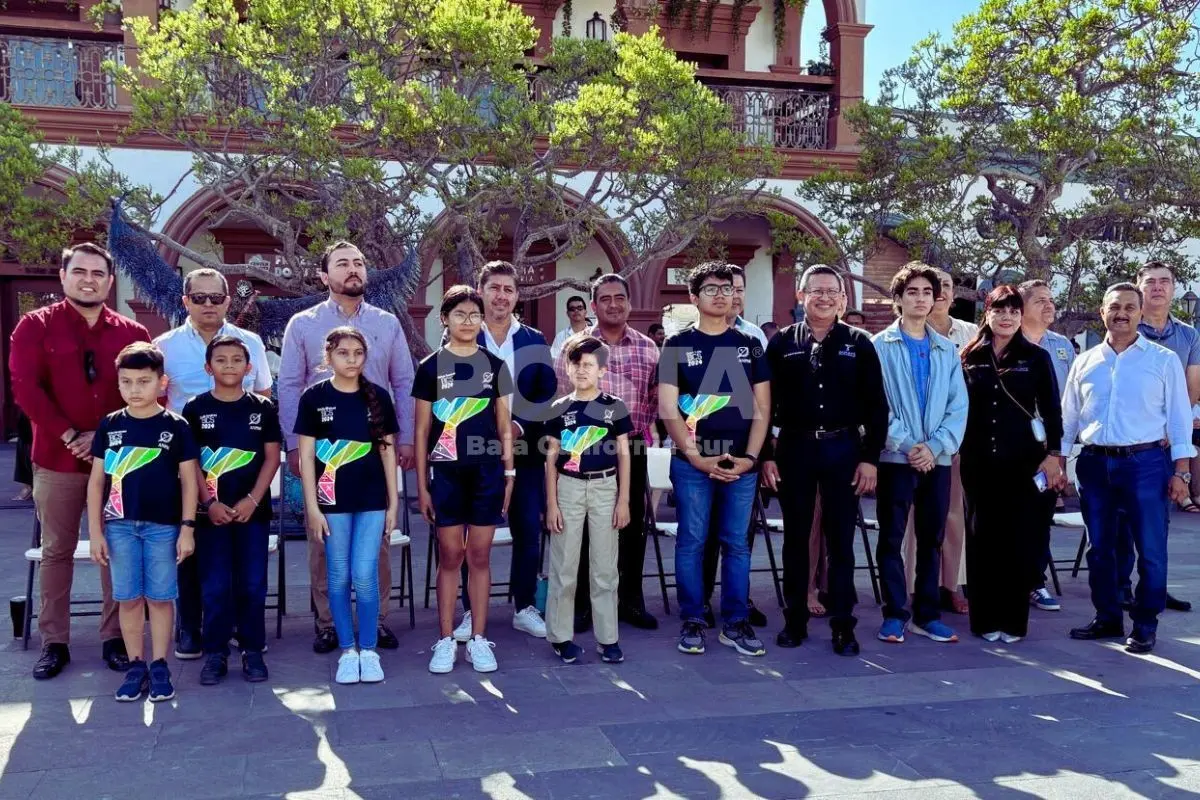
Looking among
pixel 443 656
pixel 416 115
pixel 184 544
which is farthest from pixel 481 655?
pixel 416 115

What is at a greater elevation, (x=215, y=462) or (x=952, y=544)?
(x=215, y=462)

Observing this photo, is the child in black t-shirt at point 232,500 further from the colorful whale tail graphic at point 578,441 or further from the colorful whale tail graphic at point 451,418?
the colorful whale tail graphic at point 578,441

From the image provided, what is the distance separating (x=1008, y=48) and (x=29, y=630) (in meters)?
10.8

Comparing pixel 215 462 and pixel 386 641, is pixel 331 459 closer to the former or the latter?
pixel 215 462

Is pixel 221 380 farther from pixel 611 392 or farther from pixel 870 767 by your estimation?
pixel 870 767

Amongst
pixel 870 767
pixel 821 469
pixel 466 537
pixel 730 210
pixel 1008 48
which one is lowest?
pixel 870 767

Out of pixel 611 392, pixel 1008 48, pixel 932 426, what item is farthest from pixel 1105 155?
pixel 611 392

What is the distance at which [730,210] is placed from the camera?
37.9 feet

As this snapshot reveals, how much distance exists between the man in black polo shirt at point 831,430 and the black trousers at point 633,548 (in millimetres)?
758

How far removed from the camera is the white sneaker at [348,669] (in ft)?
14.9

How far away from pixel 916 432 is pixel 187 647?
12.2ft

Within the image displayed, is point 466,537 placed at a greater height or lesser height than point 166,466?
lesser

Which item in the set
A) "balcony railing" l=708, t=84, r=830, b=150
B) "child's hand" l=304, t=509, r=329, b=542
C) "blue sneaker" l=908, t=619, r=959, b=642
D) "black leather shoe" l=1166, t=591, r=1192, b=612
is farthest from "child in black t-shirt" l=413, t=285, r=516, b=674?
"balcony railing" l=708, t=84, r=830, b=150

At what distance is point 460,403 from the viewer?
478 cm
